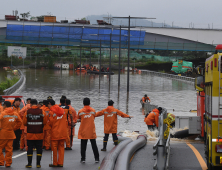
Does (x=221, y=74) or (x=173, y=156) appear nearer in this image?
(x=221, y=74)

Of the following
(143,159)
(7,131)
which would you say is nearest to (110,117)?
(143,159)

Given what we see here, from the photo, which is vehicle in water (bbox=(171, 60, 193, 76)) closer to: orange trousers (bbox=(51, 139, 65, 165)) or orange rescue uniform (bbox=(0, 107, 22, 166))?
orange trousers (bbox=(51, 139, 65, 165))

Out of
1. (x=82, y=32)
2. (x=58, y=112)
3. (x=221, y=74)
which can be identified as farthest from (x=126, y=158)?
(x=82, y=32)

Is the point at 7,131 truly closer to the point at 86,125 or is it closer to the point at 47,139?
the point at 86,125

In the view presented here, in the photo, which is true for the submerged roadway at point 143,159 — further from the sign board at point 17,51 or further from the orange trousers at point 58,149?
the sign board at point 17,51

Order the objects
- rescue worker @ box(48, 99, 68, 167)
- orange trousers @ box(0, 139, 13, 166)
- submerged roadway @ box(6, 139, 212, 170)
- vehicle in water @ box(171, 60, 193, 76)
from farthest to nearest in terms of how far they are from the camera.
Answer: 1. vehicle in water @ box(171, 60, 193, 76)
2. submerged roadway @ box(6, 139, 212, 170)
3. orange trousers @ box(0, 139, 13, 166)
4. rescue worker @ box(48, 99, 68, 167)

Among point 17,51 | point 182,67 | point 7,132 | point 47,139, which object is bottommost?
point 47,139

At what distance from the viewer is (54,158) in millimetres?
9703

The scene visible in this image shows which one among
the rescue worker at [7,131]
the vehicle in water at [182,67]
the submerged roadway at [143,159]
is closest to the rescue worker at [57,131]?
the submerged roadway at [143,159]

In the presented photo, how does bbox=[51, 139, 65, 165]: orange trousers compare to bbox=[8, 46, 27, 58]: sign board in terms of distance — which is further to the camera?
bbox=[8, 46, 27, 58]: sign board

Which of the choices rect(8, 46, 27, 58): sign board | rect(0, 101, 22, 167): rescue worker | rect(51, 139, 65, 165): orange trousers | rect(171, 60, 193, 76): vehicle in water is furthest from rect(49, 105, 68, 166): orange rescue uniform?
rect(8, 46, 27, 58): sign board

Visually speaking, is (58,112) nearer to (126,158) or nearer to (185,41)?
(126,158)

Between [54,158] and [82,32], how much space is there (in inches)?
3711

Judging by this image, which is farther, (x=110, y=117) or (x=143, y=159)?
(x=110, y=117)
